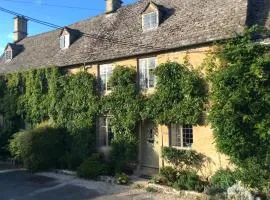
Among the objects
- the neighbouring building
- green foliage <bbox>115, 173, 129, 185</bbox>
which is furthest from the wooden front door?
green foliage <bbox>115, 173, 129, 185</bbox>

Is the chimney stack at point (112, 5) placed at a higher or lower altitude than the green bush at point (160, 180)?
higher

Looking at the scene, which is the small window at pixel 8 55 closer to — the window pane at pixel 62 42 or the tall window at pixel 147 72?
the window pane at pixel 62 42

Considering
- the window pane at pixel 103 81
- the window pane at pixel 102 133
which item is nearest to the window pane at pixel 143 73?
the window pane at pixel 103 81

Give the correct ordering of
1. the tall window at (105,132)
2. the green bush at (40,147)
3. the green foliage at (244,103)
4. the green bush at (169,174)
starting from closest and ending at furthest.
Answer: the green foliage at (244,103) < the green bush at (169,174) < the green bush at (40,147) < the tall window at (105,132)

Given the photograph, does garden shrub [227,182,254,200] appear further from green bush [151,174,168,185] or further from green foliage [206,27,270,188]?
green bush [151,174,168,185]

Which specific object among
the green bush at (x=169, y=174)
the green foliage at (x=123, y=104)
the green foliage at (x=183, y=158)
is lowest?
the green bush at (x=169, y=174)

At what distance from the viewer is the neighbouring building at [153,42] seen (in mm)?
16375

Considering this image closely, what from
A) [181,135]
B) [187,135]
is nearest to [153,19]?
[181,135]

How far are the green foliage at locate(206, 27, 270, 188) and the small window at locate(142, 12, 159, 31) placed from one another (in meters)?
5.81

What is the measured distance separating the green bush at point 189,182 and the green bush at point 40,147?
27.2 feet

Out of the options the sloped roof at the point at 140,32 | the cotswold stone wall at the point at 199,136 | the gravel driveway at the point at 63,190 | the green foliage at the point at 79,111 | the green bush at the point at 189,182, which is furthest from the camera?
the green foliage at the point at 79,111

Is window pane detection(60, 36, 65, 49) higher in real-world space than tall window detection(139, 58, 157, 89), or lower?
higher

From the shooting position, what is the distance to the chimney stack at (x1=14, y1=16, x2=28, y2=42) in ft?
111

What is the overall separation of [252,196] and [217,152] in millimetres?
2980
